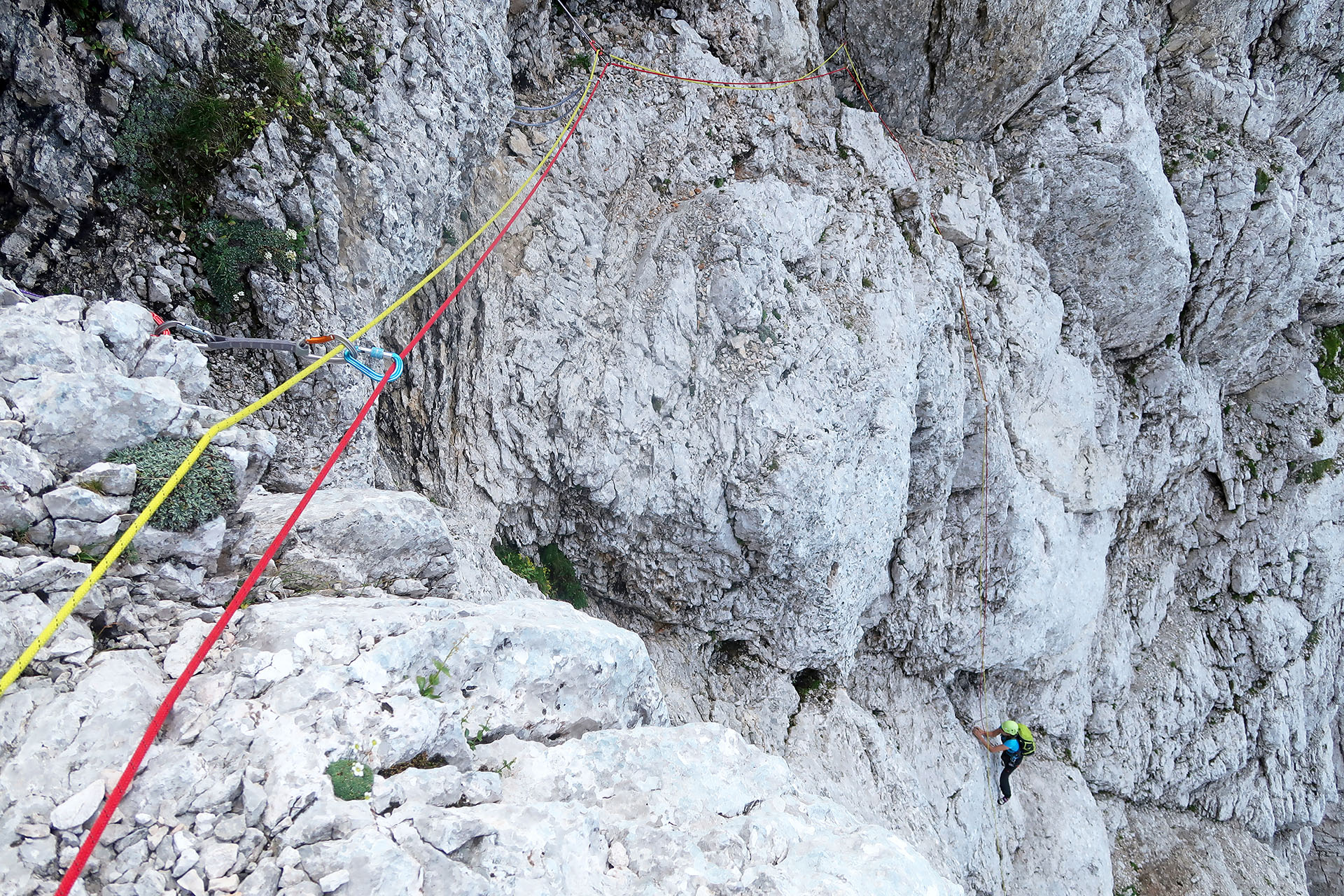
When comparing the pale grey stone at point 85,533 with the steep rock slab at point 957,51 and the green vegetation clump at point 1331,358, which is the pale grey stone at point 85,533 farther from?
the green vegetation clump at point 1331,358

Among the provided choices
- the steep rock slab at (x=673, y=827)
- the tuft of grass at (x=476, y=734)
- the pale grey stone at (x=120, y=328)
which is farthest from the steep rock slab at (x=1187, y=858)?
the pale grey stone at (x=120, y=328)

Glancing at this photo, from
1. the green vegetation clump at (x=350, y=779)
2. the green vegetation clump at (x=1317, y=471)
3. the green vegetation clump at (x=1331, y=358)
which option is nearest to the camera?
the green vegetation clump at (x=350, y=779)

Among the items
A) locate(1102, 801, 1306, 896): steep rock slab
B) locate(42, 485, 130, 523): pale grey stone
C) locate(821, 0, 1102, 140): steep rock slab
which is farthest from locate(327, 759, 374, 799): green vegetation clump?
locate(1102, 801, 1306, 896): steep rock slab

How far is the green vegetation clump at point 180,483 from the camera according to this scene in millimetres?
4340

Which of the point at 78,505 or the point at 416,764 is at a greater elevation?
the point at 78,505

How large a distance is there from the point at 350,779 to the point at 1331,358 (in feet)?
84.9

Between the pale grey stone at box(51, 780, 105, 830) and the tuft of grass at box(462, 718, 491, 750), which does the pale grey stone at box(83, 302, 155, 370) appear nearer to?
the pale grey stone at box(51, 780, 105, 830)

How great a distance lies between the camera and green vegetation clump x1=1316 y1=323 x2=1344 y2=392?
19.1m

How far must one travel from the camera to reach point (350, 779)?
12.1 feet

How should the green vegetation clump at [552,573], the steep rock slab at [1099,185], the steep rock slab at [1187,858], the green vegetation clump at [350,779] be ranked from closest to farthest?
the green vegetation clump at [350,779], the green vegetation clump at [552,573], the steep rock slab at [1099,185], the steep rock slab at [1187,858]

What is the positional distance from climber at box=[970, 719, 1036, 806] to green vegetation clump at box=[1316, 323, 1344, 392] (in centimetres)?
1445

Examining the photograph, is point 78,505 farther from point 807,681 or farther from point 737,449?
point 807,681

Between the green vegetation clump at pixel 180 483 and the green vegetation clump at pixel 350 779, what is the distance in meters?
2.01

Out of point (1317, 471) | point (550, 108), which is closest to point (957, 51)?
point (550, 108)
